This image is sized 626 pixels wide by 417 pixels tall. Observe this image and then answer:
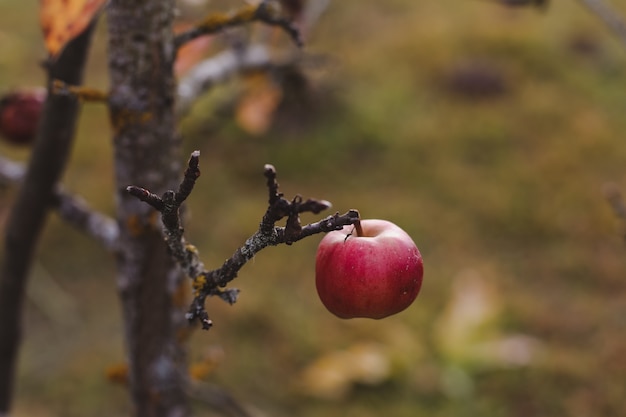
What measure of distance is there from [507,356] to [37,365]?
2.93 ft

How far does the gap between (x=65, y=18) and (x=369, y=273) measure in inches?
10.6

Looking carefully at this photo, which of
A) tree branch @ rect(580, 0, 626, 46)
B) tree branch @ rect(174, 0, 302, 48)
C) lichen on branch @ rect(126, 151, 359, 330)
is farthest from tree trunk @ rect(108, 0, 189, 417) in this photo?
tree branch @ rect(580, 0, 626, 46)

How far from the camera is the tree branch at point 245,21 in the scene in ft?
1.65

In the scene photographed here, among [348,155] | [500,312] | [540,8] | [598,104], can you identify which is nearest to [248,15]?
[540,8]

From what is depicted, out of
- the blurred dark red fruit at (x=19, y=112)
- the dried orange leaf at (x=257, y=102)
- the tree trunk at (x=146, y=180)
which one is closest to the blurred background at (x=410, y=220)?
the dried orange leaf at (x=257, y=102)

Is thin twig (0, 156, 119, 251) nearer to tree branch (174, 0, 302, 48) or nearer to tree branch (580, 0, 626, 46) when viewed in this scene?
tree branch (174, 0, 302, 48)

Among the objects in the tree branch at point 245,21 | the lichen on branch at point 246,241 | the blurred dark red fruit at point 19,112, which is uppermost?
the blurred dark red fruit at point 19,112

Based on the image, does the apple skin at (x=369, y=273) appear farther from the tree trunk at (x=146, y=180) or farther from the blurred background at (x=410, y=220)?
the blurred background at (x=410, y=220)

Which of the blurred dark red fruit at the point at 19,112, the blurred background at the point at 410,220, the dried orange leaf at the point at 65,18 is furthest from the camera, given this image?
the blurred background at the point at 410,220

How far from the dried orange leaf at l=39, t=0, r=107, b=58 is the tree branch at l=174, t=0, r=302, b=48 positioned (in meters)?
0.07

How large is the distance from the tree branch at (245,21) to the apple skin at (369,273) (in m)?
0.19

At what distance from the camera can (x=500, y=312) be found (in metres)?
1.52

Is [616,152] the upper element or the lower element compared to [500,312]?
upper

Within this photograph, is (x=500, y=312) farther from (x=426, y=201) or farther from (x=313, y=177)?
(x=313, y=177)
